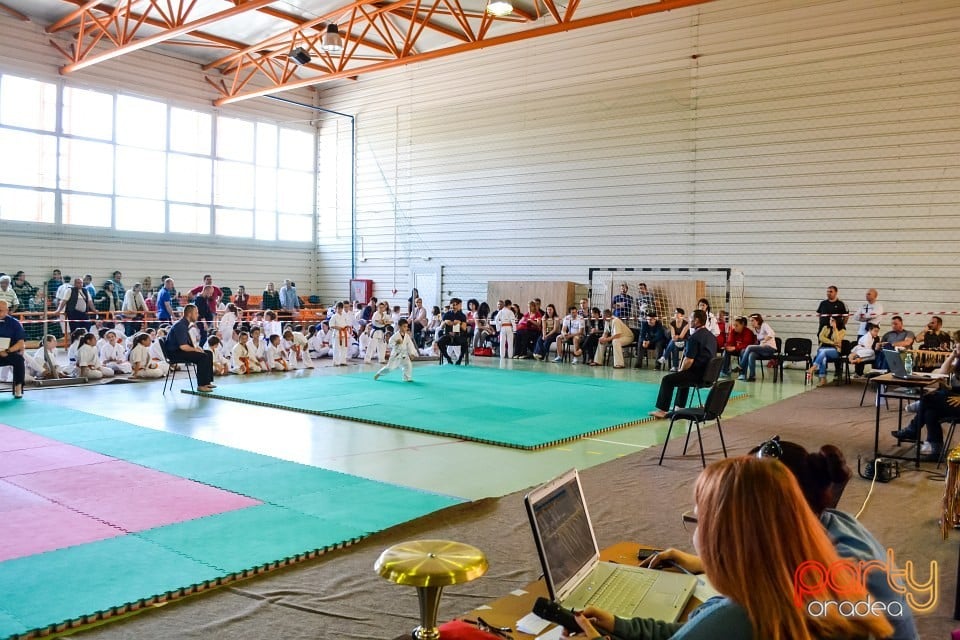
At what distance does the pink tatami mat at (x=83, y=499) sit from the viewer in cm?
480

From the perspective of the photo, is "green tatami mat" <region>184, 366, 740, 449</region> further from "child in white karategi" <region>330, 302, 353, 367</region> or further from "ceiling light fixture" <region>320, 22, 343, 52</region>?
"ceiling light fixture" <region>320, 22, 343, 52</region>

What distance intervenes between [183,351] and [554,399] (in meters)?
5.72

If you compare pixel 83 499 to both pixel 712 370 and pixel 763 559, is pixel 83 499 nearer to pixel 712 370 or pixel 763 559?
pixel 763 559

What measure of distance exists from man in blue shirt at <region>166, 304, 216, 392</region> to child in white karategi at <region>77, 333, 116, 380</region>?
2.35 meters

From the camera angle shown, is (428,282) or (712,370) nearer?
(712,370)

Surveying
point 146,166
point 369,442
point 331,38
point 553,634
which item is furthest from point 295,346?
point 553,634

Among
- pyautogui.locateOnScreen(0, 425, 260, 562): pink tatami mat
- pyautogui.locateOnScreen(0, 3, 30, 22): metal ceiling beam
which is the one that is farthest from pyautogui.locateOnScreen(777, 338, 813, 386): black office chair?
pyautogui.locateOnScreen(0, 3, 30, 22): metal ceiling beam

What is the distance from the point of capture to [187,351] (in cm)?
1129

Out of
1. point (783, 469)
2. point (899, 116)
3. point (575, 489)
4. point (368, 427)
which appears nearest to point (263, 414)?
point (368, 427)

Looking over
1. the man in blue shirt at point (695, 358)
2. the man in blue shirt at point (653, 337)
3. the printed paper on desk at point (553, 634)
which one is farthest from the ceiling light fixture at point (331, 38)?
the printed paper on desk at point (553, 634)

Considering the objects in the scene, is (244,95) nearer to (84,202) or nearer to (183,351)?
(84,202)

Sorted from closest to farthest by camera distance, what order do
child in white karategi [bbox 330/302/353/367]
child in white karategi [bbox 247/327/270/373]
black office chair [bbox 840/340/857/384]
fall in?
black office chair [bbox 840/340/857/384] → child in white karategi [bbox 247/327/270/373] → child in white karategi [bbox 330/302/353/367]

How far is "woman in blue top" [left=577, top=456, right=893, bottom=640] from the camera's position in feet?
5.08

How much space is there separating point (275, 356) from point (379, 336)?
2.65 meters
